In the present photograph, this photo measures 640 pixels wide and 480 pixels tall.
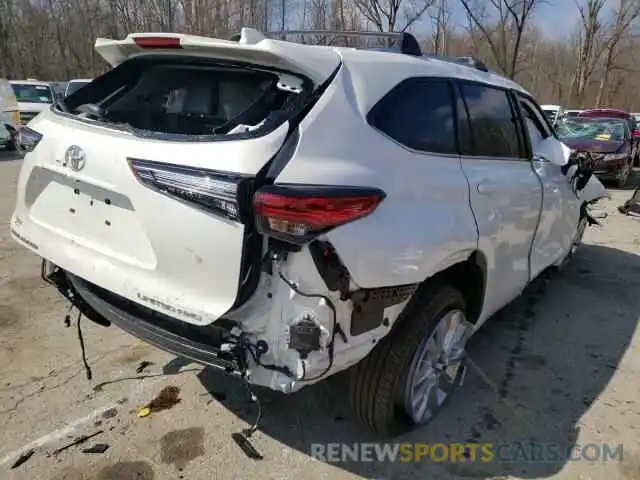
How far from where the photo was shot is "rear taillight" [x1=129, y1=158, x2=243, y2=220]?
6.70ft

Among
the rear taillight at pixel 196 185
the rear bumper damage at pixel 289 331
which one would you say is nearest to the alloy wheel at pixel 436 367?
the rear bumper damage at pixel 289 331

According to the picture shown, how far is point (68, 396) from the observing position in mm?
3195

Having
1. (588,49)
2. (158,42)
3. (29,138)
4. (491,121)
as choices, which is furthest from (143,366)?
(588,49)

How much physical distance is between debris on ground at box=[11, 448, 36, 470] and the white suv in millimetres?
782

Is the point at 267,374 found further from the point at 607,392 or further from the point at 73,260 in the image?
the point at 607,392

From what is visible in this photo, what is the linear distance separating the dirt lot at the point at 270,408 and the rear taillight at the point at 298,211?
4.20ft

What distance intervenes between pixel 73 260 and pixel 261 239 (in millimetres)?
1077

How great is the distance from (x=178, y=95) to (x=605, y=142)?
12.0 metres

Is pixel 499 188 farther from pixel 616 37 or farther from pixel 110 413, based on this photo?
pixel 616 37

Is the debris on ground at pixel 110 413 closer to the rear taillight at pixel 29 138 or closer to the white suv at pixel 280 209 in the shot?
the white suv at pixel 280 209

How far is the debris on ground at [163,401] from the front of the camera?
3.08 metres

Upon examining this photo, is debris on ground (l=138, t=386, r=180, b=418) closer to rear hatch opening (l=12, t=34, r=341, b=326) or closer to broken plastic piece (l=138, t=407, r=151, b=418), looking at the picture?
broken plastic piece (l=138, t=407, r=151, b=418)

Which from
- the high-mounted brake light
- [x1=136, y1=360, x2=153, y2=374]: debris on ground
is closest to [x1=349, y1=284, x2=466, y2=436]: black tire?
[x1=136, y1=360, x2=153, y2=374]: debris on ground

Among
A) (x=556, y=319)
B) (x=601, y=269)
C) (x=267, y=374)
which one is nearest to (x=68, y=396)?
(x=267, y=374)
